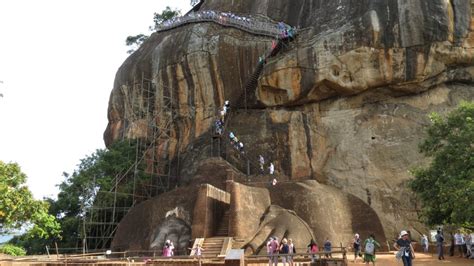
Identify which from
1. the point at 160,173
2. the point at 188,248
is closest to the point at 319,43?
the point at 160,173

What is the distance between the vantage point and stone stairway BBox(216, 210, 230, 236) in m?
18.1

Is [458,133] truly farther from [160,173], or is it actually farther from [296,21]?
[160,173]

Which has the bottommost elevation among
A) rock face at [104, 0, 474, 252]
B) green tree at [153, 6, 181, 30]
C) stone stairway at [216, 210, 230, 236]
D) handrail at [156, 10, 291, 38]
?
stone stairway at [216, 210, 230, 236]

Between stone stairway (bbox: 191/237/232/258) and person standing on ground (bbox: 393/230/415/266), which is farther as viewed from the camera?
stone stairway (bbox: 191/237/232/258)

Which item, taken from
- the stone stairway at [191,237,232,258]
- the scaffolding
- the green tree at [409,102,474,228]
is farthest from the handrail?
the stone stairway at [191,237,232,258]

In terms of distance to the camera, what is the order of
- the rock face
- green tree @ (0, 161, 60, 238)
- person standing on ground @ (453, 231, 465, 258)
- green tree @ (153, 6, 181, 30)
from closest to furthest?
green tree @ (0, 161, 60, 238)
person standing on ground @ (453, 231, 465, 258)
the rock face
green tree @ (153, 6, 181, 30)

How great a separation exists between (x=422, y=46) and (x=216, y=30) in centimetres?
1216

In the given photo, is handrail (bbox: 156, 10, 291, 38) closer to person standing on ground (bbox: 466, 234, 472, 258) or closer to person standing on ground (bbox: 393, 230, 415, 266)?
person standing on ground (bbox: 466, 234, 472, 258)

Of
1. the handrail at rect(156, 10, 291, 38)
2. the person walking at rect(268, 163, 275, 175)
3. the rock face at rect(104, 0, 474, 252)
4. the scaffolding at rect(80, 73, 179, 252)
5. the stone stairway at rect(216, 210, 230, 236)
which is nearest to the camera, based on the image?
the stone stairway at rect(216, 210, 230, 236)

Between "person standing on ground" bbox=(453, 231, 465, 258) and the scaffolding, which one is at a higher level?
the scaffolding

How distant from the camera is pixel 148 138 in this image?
29938mm

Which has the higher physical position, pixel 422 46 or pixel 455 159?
pixel 422 46

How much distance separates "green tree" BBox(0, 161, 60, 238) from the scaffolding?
40.7 ft

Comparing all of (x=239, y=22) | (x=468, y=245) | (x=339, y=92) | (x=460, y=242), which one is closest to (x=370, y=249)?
(x=468, y=245)
